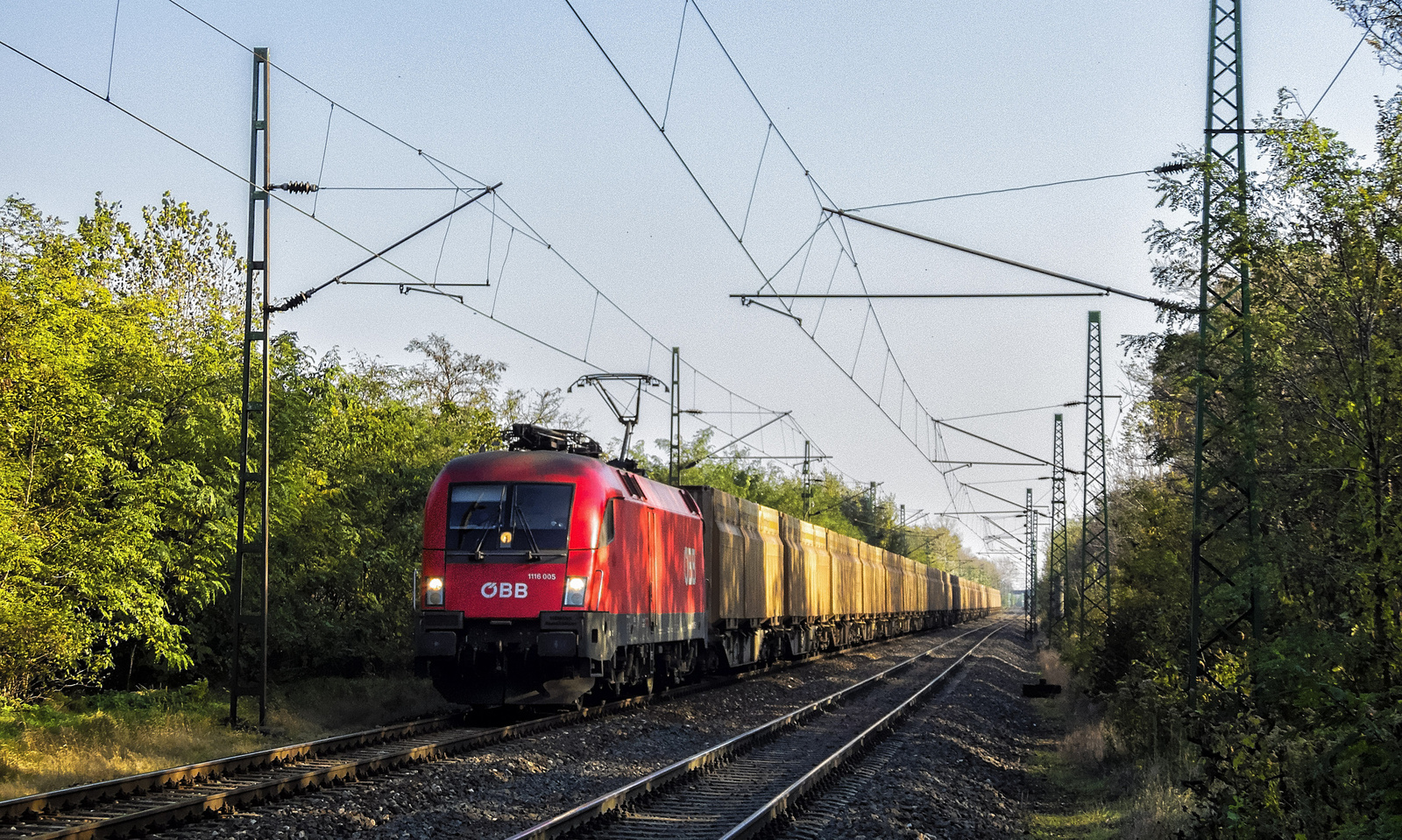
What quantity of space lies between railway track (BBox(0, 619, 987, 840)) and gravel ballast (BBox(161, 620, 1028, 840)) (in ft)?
0.69

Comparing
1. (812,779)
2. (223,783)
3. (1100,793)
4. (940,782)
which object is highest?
(223,783)

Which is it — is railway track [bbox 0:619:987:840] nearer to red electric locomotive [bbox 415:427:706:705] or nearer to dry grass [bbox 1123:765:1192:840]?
red electric locomotive [bbox 415:427:706:705]

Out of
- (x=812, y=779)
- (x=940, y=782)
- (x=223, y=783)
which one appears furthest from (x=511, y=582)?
(x=940, y=782)

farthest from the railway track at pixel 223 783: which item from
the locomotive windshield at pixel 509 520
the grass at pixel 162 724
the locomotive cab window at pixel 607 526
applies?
the locomotive cab window at pixel 607 526

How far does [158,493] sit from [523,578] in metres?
6.22

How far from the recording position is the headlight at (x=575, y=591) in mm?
15320

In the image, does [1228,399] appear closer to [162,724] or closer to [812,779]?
[812,779]

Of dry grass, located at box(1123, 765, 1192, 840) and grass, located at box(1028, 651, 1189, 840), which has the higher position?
dry grass, located at box(1123, 765, 1192, 840)

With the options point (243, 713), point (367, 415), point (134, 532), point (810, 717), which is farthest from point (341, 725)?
point (367, 415)

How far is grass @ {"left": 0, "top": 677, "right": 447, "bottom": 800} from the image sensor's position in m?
11.6

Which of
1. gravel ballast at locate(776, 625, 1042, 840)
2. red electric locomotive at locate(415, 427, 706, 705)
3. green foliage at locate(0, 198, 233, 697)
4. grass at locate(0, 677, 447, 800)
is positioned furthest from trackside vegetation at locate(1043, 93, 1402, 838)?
green foliage at locate(0, 198, 233, 697)

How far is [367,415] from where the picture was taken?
23.6 m

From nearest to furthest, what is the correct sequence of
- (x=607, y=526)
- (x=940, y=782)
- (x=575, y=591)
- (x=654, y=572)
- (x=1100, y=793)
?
(x=940, y=782), (x=1100, y=793), (x=575, y=591), (x=607, y=526), (x=654, y=572)

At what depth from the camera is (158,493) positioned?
58.4 ft
